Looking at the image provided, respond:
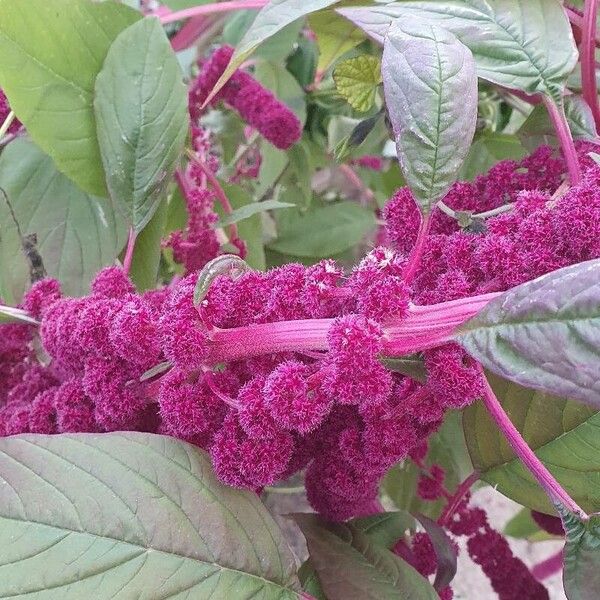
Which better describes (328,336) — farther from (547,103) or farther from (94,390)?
(547,103)

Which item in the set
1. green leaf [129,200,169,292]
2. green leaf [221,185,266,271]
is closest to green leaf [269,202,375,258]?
green leaf [221,185,266,271]

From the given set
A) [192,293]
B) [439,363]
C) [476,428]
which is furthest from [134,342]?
[476,428]

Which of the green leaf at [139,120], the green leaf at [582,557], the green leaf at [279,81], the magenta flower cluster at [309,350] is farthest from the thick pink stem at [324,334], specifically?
the green leaf at [279,81]

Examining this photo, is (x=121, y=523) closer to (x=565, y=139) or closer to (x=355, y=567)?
(x=355, y=567)

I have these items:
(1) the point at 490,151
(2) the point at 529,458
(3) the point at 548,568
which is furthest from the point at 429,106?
(3) the point at 548,568

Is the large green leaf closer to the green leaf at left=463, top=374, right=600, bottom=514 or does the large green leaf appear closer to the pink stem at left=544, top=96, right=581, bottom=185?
the pink stem at left=544, top=96, right=581, bottom=185

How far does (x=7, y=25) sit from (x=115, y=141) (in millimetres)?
133

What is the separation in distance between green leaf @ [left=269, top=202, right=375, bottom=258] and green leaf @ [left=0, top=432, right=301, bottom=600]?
27.1 inches

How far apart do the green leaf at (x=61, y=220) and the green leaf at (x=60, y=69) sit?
7cm

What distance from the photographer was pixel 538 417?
0.54 m

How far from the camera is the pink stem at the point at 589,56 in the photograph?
56 cm

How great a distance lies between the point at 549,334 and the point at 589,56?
337 mm

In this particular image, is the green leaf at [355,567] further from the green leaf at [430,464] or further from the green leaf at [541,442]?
the green leaf at [430,464]

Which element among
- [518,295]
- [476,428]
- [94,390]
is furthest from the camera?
[476,428]
